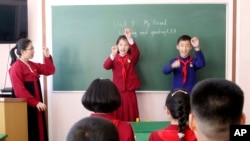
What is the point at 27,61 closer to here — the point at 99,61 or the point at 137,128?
the point at 99,61

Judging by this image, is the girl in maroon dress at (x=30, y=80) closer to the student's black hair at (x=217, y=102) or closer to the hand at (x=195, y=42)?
the hand at (x=195, y=42)

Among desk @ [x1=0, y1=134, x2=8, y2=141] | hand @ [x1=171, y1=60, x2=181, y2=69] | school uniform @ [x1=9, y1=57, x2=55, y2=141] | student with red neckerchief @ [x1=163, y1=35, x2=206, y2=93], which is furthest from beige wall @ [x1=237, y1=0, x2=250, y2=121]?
desk @ [x1=0, y1=134, x2=8, y2=141]

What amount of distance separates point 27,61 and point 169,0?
1.73 meters

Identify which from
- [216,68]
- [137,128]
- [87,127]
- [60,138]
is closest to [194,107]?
[87,127]

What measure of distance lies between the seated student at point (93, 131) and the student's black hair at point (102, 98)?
0.78 m

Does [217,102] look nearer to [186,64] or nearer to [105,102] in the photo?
[105,102]

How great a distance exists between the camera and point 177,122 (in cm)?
183

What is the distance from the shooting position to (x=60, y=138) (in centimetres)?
400

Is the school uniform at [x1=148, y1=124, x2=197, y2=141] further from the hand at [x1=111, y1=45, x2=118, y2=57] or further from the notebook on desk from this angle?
the notebook on desk

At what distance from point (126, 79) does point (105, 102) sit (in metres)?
1.90

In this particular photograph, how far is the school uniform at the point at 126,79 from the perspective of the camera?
370cm

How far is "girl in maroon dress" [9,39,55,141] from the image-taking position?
11.1 feet

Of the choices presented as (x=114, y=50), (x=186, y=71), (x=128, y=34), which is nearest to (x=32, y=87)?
(x=114, y=50)

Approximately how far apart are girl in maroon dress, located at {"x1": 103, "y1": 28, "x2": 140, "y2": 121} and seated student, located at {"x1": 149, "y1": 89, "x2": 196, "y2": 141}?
1813mm
